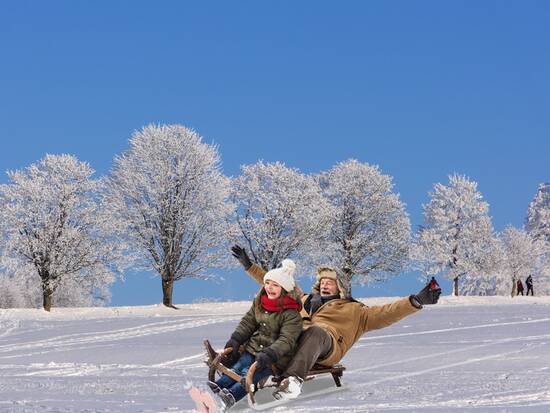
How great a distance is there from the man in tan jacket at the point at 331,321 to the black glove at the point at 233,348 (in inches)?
21.0

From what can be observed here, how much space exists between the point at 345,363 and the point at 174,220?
24345mm

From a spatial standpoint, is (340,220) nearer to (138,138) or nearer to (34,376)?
(138,138)

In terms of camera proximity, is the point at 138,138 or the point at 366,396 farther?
the point at 138,138

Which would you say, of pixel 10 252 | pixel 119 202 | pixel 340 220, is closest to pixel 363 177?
pixel 340 220

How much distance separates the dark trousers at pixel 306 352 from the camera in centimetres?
786

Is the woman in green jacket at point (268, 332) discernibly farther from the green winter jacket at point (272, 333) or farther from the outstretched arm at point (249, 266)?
the outstretched arm at point (249, 266)

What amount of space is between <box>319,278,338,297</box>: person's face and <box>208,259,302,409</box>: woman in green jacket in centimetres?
69

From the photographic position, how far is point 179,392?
1081 centimetres

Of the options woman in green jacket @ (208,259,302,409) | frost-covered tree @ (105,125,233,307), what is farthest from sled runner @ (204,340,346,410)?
frost-covered tree @ (105,125,233,307)

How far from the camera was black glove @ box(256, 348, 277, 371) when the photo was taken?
7652mm

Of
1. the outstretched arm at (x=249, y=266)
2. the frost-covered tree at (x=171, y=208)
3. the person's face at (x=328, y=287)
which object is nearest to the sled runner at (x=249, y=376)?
the person's face at (x=328, y=287)

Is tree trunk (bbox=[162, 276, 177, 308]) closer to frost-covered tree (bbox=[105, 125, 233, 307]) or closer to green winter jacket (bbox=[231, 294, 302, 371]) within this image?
frost-covered tree (bbox=[105, 125, 233, 307])

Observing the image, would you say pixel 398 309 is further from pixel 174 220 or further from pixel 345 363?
pixel 174 220

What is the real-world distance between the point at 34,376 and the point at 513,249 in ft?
178
